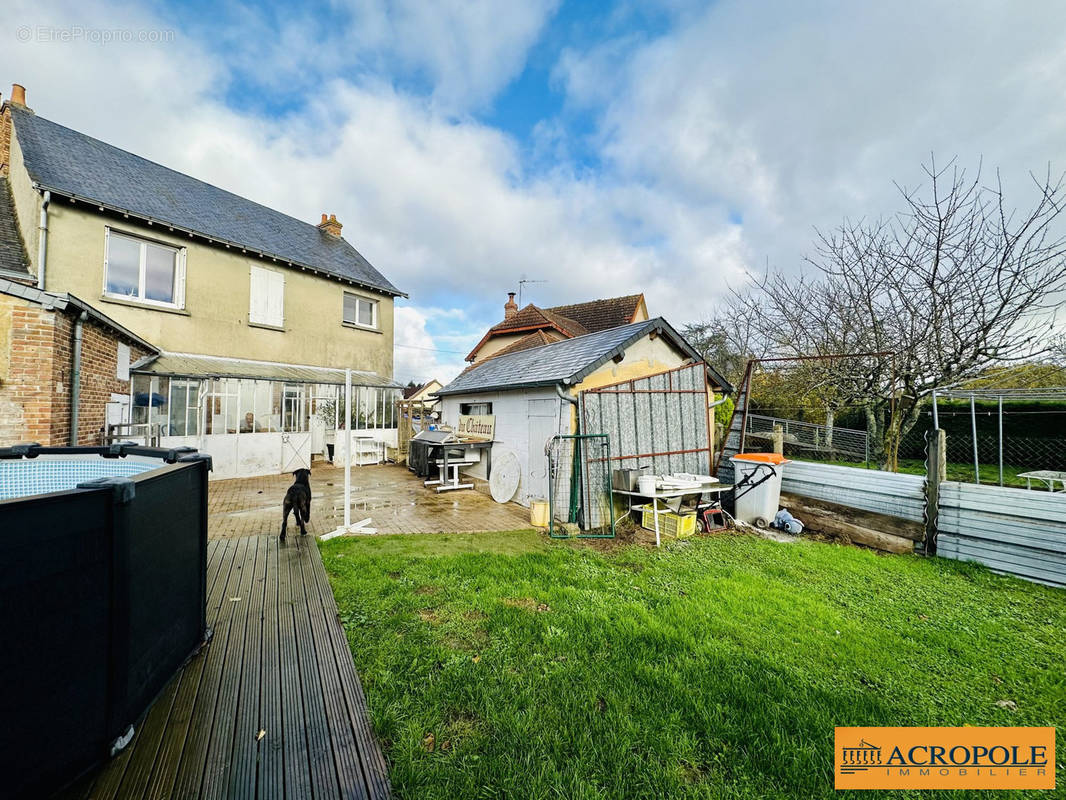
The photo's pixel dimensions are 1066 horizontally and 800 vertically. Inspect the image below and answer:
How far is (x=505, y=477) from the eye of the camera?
8.73 meters

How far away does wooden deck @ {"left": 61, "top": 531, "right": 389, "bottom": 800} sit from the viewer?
1.81 meters

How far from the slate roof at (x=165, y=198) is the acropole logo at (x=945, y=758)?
1504 cm

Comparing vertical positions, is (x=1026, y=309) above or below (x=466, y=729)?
above

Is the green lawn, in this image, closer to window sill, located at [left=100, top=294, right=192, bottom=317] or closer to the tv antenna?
window sill, located at [left=100, top=294, right=192, bottom=317]

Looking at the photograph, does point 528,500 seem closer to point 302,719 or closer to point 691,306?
point 302,719

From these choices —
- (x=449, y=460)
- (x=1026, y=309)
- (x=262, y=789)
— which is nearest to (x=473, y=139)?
(x=449, y=460)

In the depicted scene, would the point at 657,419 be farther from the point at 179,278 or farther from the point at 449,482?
the point at 179,278

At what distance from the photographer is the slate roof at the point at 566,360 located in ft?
24.2

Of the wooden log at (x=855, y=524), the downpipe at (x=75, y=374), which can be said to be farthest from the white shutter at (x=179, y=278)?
the wooden log at (x=855, y=524)

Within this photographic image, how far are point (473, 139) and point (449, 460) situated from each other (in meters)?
8.92

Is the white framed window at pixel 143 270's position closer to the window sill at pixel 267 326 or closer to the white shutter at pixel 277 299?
the window sill at pixel 267 326

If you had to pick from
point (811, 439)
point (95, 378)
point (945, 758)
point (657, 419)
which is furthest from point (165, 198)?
point (811, 439)

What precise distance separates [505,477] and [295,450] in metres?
7.34

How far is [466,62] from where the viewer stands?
352 inches
